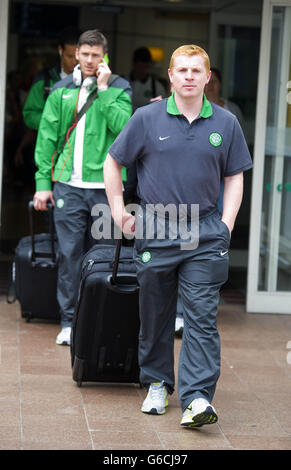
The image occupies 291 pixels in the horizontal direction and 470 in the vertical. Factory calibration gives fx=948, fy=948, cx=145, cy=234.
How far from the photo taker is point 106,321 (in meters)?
5.38

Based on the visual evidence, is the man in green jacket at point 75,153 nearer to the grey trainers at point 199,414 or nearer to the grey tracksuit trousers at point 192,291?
the grey tracksuit trousers at point 192,291

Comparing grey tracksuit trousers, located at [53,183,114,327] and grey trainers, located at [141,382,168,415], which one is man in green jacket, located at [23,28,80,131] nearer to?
grey tracksuit trousers, located at [53,183,114,327]

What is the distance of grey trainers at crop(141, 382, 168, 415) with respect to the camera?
16.9 feet

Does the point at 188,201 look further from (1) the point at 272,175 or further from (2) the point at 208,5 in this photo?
(2) the point at 208,5

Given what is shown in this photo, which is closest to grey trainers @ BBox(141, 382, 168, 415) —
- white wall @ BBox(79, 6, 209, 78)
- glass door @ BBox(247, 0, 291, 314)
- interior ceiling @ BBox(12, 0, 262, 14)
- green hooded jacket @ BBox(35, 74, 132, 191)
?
green hooded jacket @ BBox(35, 74, 132, 191)

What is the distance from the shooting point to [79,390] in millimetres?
5551

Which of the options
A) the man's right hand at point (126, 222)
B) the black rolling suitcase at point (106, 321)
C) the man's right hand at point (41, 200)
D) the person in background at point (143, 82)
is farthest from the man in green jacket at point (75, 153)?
the person in background at point (143, 82)

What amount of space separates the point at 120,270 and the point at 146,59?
4.99 m

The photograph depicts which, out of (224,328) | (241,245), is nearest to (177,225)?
(224,328)

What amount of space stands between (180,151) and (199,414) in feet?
4.39

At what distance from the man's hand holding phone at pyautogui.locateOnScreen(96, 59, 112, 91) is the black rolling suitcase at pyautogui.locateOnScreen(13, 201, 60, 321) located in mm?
1112

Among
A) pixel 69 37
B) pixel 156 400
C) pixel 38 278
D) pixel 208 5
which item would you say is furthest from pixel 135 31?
pixel 156 400

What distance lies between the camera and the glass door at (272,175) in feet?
25.7

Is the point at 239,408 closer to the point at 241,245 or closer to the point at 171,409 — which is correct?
the point at 171,409
